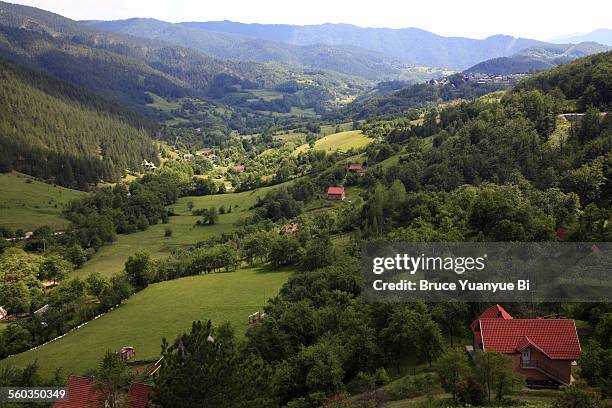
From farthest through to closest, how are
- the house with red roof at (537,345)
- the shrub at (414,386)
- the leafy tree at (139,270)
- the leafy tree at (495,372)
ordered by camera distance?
the leafy tree at (139,270) → the shrub at (414,386) → the house with red roof at (537,345) → the leafy tree at (495,372)

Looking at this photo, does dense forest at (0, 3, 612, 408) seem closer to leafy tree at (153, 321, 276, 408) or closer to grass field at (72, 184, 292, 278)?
leafy tree at (153, 321, 276, 408)

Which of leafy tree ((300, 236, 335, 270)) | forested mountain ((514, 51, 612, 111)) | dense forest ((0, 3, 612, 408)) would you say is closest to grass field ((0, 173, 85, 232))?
dense forest ((0, 3, 612, 408))

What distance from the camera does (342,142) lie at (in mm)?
179875

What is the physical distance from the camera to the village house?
30953mm

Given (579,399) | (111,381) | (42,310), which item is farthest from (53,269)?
(579,399)

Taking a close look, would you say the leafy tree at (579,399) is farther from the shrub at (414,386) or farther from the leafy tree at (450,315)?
the leafy tree at (450,315)

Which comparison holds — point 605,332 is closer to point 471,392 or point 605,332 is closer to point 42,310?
point 471,392

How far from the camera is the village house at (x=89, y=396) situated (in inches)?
1219

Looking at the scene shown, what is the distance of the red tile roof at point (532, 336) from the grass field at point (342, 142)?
440ft

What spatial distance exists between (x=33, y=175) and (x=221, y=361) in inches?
6506

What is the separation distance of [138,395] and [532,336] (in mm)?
24743

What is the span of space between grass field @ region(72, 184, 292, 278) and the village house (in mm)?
63755

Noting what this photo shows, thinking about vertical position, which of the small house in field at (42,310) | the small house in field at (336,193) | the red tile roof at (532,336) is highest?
the red tile roof at (532,336)

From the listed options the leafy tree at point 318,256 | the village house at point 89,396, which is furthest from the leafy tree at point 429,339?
the leafy tree at point 318,256
